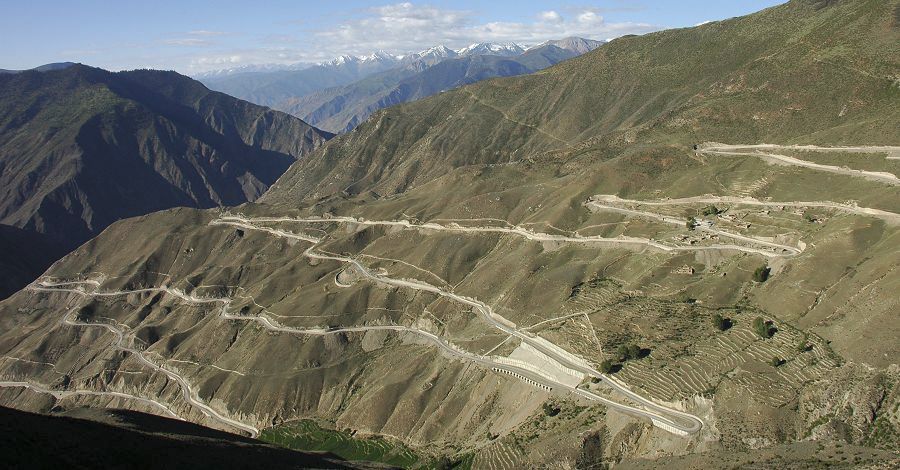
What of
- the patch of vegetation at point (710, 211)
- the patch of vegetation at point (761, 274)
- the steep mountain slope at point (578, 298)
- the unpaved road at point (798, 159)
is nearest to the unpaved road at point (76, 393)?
the steep mountain slope at point (578, 298)

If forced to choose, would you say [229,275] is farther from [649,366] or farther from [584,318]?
[649,366]

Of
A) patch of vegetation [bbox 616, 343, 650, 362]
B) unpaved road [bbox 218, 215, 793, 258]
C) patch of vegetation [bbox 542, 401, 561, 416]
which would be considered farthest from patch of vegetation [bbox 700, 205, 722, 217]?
patch of vegetation [bbox 542, 401, 561, 416]

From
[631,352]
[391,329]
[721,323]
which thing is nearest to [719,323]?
[721,323]

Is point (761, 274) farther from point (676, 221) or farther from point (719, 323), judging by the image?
point (676, 221)

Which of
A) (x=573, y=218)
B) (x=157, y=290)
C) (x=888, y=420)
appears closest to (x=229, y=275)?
(x=157, y=290)

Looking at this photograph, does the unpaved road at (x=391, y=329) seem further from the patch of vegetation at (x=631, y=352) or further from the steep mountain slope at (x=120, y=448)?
the steep mountain slope at (x=120, y=448)
